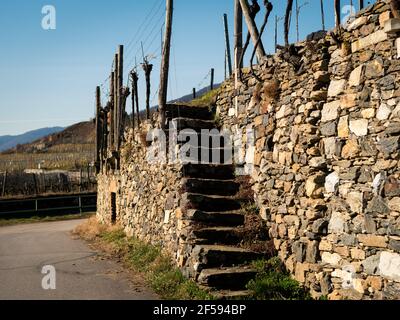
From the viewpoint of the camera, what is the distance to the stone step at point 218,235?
26.6ft

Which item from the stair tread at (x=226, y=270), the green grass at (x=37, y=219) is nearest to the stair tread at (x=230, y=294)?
the stair tread at (x=226, y=270)

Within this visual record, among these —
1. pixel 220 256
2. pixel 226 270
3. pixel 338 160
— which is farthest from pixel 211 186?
pixel 338 160

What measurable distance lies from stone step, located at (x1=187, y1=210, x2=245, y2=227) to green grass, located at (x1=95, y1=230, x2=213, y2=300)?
96 centimetres

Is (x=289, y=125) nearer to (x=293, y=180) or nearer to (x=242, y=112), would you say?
(x=293, y=180)

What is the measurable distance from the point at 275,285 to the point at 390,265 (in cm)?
189

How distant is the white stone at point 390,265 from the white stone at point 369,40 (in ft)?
8.45

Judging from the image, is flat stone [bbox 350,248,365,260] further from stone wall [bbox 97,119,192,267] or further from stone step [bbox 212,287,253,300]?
stone wall [bbox 97,119,192,267]
